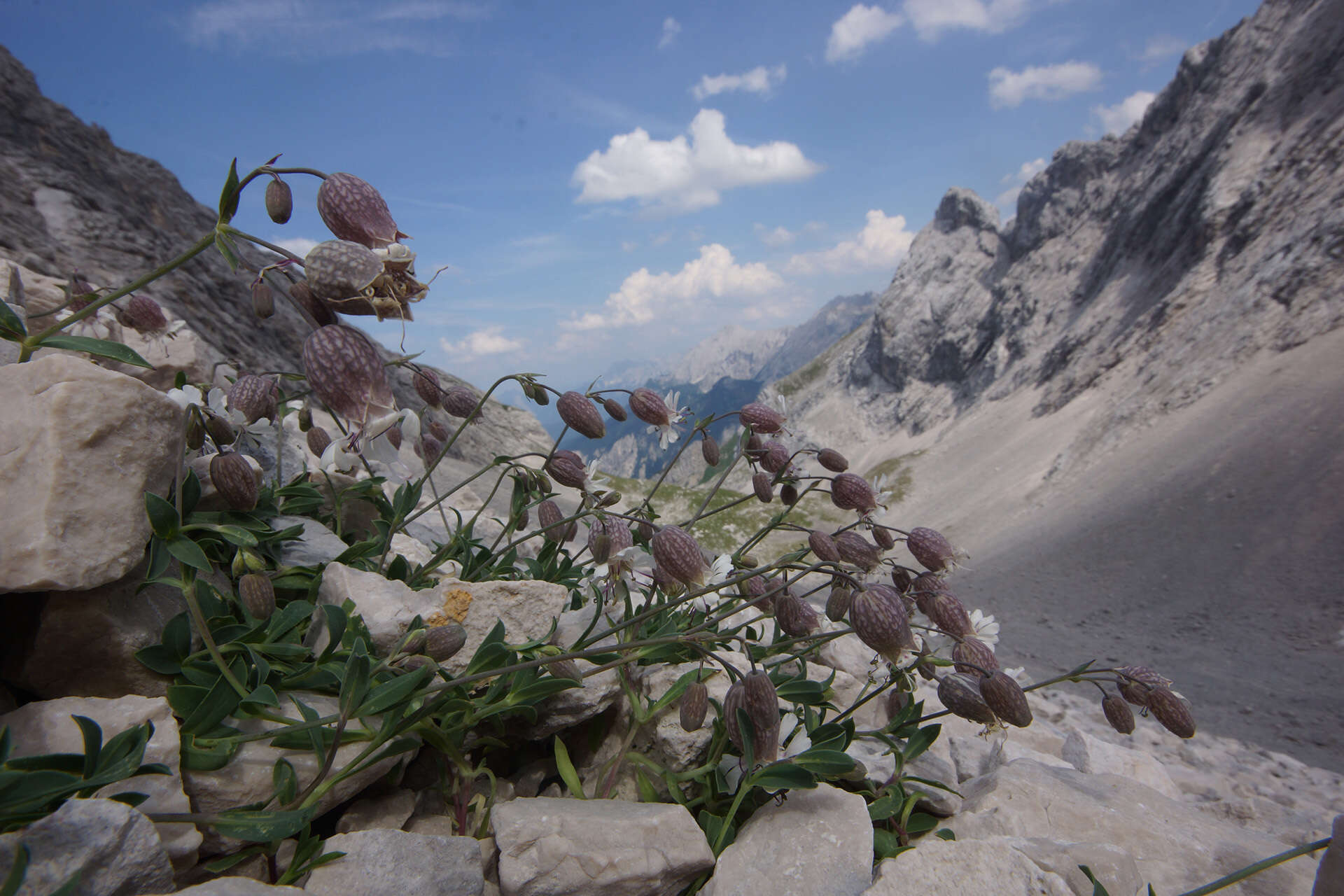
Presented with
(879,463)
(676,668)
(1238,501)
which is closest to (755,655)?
(676,668)

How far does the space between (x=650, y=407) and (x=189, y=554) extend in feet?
5.29

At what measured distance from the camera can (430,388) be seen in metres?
2.48

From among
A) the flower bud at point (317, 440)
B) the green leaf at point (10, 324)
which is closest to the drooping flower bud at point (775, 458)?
the flower bud at point (317, 440)

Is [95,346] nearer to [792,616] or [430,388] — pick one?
[430,388]

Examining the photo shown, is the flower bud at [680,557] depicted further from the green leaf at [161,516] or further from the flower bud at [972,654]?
the green leaf at [161,516]

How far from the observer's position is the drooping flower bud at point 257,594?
5.95 ft

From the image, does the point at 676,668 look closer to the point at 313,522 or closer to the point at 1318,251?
the point at 313,522

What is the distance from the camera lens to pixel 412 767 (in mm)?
2057

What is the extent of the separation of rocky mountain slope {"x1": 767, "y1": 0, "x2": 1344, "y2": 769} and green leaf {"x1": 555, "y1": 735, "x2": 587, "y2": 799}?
5228mm

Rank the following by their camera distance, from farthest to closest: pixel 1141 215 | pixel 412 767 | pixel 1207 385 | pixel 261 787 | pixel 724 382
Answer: pixel 724 382 → pixel 1141 215 → pixel 1207 385 → pixel 412 767 → pixel 261 787

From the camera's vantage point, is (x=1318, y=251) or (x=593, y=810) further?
(x=1318, y=251)

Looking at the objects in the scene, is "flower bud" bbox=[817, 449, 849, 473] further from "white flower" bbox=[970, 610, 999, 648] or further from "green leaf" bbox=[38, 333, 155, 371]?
"green leaf" bbox=[38, 333, 155, 371]

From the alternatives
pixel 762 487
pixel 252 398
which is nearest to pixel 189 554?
pixel 252 398

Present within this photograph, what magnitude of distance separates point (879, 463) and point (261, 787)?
39532 mm
